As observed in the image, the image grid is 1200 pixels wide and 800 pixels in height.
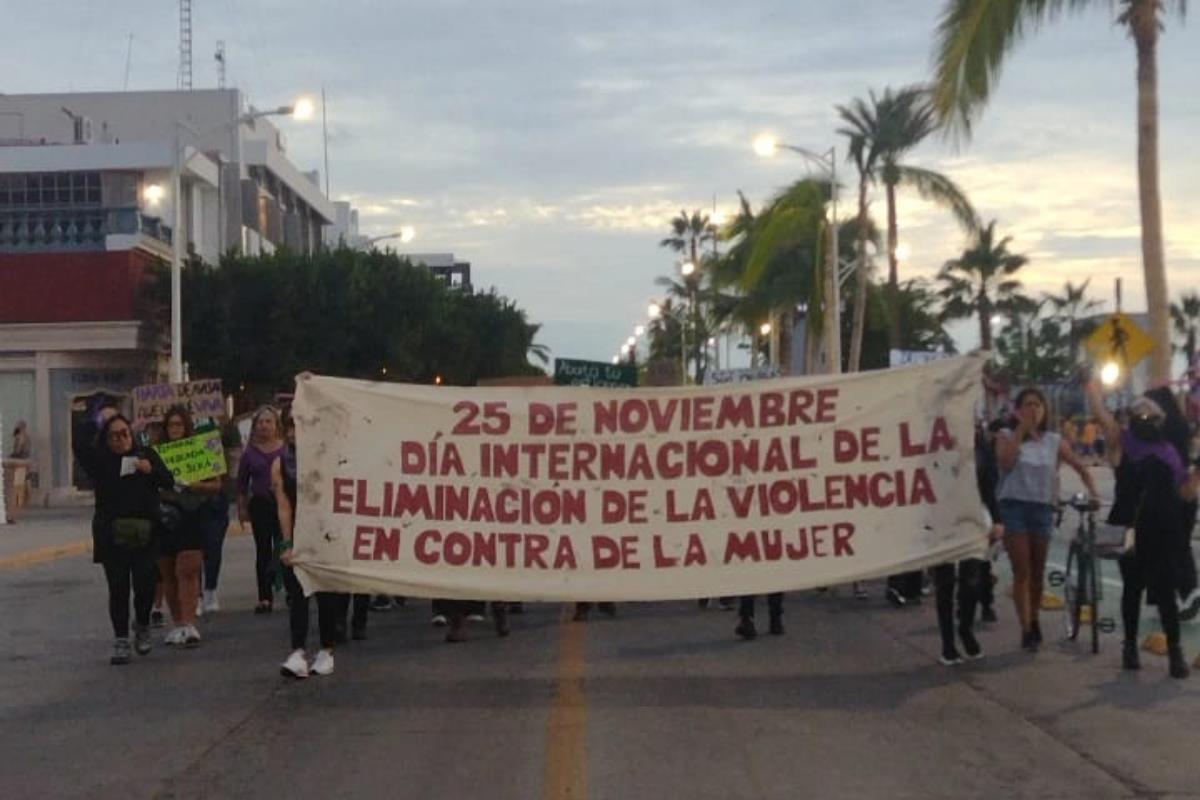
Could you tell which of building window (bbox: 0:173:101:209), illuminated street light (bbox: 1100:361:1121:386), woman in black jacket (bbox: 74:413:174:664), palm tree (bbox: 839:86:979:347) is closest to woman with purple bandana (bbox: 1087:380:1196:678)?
woman in black jacket (bbox: 74:413:174:664)

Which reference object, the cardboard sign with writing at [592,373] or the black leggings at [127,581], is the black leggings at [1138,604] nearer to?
the black leggings at [127,581]

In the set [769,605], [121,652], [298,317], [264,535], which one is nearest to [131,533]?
[121,652]

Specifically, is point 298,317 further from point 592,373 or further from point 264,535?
point 264,535

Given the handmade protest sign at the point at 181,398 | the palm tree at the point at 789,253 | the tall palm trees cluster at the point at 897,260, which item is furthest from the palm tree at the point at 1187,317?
the handmade protest sign at the point at 181,398

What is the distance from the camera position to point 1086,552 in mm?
12383

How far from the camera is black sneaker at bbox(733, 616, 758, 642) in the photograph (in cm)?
1327

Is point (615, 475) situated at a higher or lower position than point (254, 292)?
lower

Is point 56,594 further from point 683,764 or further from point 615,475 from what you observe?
point 683,764

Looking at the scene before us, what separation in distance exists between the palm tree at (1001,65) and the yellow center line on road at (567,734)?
382 inches

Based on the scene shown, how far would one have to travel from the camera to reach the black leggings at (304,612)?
1155 centimetres

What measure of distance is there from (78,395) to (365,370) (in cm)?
748

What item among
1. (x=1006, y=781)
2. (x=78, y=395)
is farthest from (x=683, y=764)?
(x=78, y=395)

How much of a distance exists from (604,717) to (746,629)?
11.5ft

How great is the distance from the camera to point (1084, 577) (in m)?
12.5
